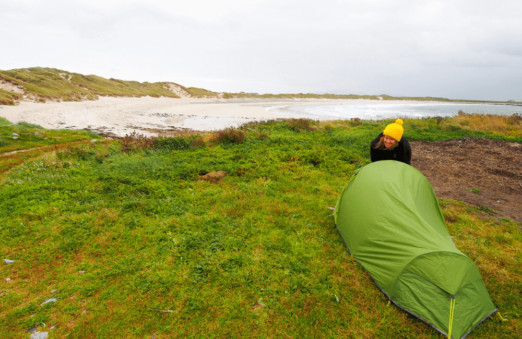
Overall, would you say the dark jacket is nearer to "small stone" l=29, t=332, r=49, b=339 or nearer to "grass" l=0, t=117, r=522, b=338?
"grass" l=0, t=117, r=522, b=338

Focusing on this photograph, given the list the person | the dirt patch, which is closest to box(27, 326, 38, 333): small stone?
the person

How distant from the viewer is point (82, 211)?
21.7ft

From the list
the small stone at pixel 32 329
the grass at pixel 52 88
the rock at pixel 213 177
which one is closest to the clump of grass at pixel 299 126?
the rock at pixel 213 177

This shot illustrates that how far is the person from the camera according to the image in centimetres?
602

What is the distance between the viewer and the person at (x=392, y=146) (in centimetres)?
602

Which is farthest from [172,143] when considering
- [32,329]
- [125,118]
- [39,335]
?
[125,118]

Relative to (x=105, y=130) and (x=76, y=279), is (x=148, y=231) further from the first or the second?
(x=105, y=130)

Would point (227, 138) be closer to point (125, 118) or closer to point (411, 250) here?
point (411, 250)

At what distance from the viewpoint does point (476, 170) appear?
10.8 metres

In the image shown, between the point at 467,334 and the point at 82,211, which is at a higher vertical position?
the point at 82,211

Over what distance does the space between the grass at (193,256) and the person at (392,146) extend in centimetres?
224

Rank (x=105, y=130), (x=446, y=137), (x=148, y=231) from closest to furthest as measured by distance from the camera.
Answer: (x=148, y=231)
(x=446, y=137)
(x=105, y=130)

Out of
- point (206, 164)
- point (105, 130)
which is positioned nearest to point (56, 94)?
point (105, 130)

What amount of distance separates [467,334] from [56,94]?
63308 mm
